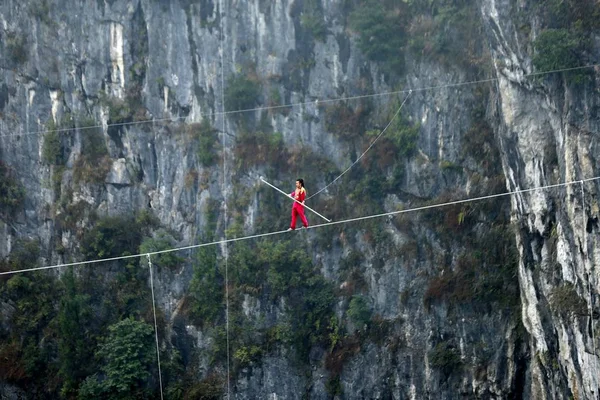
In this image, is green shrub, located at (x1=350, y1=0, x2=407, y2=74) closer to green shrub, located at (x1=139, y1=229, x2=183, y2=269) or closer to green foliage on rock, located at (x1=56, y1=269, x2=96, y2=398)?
green shrub, located at (x1=139, y1=229, x2=183, y2=269)

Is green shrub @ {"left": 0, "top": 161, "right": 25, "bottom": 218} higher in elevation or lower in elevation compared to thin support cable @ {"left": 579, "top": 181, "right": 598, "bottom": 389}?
higher

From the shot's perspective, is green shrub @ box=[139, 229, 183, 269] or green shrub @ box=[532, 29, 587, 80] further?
green shrub @ box=[139, 229, 183, 269]

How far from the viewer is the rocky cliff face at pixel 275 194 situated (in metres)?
20.7

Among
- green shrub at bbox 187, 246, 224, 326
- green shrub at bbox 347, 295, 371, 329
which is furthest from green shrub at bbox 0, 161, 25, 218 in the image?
green shrub at bbox 347, 295, 371, 329

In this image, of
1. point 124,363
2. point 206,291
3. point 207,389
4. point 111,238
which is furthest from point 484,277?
point 111,238

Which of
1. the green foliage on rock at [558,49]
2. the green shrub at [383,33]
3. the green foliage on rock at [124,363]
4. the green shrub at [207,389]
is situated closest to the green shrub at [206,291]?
the green foliage on rock at [124,363]

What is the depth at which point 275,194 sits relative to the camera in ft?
76.7

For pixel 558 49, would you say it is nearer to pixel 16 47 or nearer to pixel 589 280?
pixel 589 280

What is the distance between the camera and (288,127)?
2375cm

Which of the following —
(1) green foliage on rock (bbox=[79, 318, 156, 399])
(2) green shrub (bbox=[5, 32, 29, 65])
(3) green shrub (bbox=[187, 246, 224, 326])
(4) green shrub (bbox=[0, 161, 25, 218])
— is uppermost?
(2) green shrub (bbox=[5, 32, 29, 65])

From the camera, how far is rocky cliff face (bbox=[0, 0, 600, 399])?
68.0 feet

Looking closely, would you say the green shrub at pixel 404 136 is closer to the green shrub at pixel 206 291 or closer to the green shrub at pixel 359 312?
the green shrub at pixel 359 312

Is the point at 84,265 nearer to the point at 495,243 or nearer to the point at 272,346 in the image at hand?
the point at 272,346

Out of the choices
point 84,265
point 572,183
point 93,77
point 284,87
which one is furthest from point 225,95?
point 572,183
